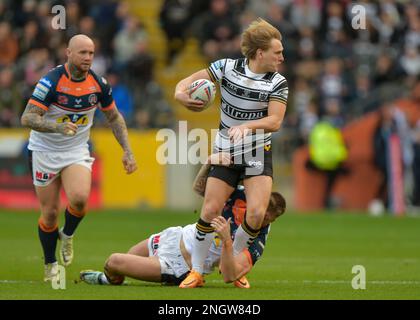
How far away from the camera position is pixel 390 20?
1040 inches

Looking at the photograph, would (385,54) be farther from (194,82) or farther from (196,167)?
(194,82)

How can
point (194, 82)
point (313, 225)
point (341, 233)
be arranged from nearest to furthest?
point (194, 82) → point (341, 233) → point (313, 225)

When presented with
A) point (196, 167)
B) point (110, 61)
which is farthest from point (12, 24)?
point (196, 167)

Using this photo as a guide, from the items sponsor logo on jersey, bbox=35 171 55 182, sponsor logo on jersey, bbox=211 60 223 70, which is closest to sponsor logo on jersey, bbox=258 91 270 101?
sponsor logo on jersey, bbox=211 60 223 70

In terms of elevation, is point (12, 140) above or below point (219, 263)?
above

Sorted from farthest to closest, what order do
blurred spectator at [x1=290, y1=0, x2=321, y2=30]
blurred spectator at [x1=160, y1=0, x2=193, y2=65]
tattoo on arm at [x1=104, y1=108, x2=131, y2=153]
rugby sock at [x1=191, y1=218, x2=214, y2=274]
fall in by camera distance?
blurred spectator at [x1=290, y1=0, x2=321, y2=30] → blurred spectator at [x1=160, y1=0, x2=193, y2=65] → tattoo on arm at [x1=104, y1=108, x2=131, y2=153] → rugby sock at [x1=191, y1=218, x2=214, y2=274]

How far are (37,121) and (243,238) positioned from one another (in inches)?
99.4

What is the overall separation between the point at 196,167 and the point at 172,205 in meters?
0.99

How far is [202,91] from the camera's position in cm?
1056

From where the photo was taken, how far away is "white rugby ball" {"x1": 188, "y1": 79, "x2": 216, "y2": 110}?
10.5 m

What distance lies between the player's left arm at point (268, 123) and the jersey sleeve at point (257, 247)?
40.6 inches

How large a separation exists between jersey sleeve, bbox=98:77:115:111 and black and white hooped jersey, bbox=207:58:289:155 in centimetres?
151

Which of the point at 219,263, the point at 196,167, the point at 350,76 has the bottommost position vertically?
the point at 219,263

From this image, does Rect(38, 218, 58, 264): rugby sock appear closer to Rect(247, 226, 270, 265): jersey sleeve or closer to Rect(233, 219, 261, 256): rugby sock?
Rect(233, 219, 261, 256): rugby sock
